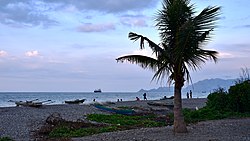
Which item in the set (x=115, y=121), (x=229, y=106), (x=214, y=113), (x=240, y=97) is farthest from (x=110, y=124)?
(x=240, y=97)

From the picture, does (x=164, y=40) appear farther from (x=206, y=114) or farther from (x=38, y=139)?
(x=206, y=114)

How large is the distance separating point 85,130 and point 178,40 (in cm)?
647

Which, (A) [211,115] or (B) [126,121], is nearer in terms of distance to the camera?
(B) [126,121]

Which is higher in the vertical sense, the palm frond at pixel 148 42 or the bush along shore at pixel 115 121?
the palm frond at pixel 148 42

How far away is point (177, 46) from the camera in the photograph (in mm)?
13727

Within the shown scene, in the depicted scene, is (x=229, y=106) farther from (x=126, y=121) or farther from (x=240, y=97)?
(x=126, y=121)

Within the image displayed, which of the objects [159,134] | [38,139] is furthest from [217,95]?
[38,139]

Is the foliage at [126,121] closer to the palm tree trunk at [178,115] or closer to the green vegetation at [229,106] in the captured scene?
the green vegetation at [229,106]

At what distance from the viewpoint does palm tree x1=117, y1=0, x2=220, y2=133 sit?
44.2 feet

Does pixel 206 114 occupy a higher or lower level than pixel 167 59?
lower

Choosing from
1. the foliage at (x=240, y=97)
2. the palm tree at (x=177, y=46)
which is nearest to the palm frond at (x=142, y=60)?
the palm tree at (x=177, y=46)

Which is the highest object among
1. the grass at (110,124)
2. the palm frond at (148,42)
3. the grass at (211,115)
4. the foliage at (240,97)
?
the palm frond at (148,42)

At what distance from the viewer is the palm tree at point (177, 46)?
530 inches

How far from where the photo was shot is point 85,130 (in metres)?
17.1
